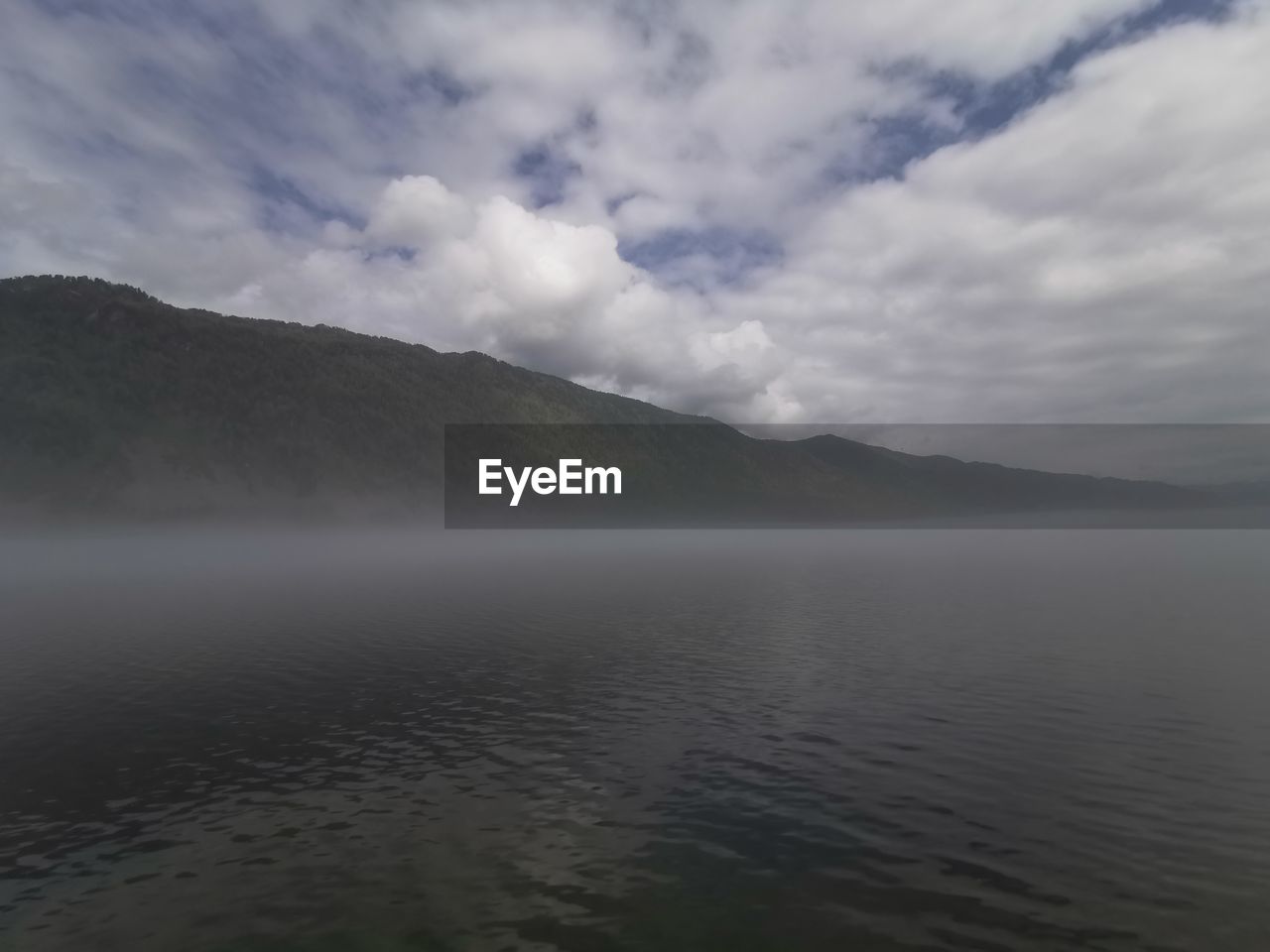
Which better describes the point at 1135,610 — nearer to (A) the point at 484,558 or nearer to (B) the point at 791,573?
(B) the point at 791,573

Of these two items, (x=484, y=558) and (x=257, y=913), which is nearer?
(x=257, y=913)

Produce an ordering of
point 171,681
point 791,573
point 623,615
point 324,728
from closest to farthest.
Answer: point 324,728
point 171,681
point 623,615
point 791,573

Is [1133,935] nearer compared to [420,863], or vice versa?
[1133,935]

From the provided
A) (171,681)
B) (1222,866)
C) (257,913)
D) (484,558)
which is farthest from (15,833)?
(484,558)

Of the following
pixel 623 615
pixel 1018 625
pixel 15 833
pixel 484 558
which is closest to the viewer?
pixel 15 833

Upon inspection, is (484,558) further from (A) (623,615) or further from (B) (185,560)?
(A) (623,615)

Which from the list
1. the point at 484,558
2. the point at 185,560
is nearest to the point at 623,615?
the point at 484,558
